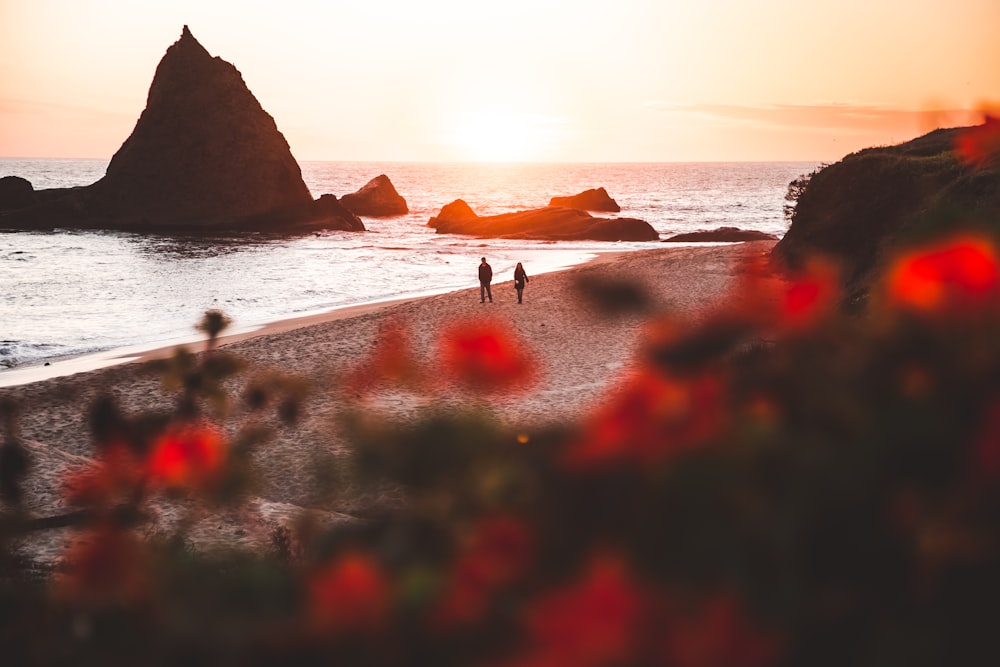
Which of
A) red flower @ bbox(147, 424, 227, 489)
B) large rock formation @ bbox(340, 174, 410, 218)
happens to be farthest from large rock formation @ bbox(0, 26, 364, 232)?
red flower @ bbox(147, 424, 227, 489)

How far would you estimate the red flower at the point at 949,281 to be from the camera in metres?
1.26

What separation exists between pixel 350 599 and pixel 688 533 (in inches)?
17.2

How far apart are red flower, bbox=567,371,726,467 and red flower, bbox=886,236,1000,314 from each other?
0.32 meters

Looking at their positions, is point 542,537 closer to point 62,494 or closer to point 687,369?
point 687,369

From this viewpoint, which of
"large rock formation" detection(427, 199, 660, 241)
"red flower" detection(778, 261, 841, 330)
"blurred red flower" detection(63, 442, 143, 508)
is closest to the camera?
"red flower" detection(778, 261, 841, 330)

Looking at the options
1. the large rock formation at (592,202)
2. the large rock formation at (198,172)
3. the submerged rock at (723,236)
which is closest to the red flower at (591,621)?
the submerged rock at (723,236)

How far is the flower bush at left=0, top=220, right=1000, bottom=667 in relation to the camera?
104 centimetres

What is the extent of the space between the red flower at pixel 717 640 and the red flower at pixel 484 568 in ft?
0.76

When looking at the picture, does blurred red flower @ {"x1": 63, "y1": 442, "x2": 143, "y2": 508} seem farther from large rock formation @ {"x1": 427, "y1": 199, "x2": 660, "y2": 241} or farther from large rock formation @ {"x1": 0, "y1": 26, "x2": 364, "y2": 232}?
large rock formation @ {"x1": 0, "y1": 26, "x2": 364, "y2": 232}

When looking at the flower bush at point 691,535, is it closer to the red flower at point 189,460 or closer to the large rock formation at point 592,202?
the red flower at point 189,460

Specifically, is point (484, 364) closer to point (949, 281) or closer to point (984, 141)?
point (949, 281)

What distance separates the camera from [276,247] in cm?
5616

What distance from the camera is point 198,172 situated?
7038 cm

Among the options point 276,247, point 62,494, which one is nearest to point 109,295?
point 276,247
